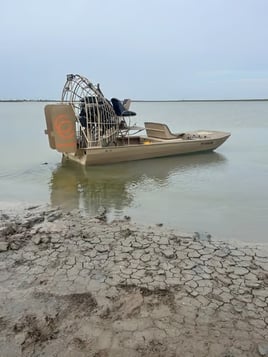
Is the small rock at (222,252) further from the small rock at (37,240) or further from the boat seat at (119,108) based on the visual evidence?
the boat seat at (119,108)

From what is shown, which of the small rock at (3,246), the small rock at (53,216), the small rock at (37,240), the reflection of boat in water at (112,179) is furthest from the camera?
the reflection of boat in water at (112,179)

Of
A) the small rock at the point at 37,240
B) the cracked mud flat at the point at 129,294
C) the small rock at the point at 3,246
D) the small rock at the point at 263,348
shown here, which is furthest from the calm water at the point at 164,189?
the small rock at the point at 263,348

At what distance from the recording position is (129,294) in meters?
3.27

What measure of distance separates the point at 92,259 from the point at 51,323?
127 cm

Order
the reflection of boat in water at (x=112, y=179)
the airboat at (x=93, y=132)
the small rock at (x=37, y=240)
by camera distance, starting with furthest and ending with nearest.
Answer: the airboat at (x=93, y=132) → the reflection of boat in water at (x=112, y=179) → the small rock at (x=37, y=240)

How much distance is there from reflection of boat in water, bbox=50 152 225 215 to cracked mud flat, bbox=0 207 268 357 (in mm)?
1919

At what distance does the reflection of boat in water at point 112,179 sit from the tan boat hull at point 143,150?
0.19m

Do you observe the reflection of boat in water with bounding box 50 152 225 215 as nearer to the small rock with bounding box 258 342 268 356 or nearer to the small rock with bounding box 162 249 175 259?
the small rock with bounding box 162 249 175 259

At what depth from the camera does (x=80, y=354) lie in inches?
97.7

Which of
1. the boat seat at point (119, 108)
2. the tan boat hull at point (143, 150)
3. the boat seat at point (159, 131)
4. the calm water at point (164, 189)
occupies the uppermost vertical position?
the boat seat at point (119, 108)

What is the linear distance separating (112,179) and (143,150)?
2.48 meters

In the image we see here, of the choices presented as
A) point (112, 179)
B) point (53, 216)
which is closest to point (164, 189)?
point (112, 179)

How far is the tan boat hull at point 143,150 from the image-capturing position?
10211 mm

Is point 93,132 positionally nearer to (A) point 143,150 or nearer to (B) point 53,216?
(A) point 143,150
